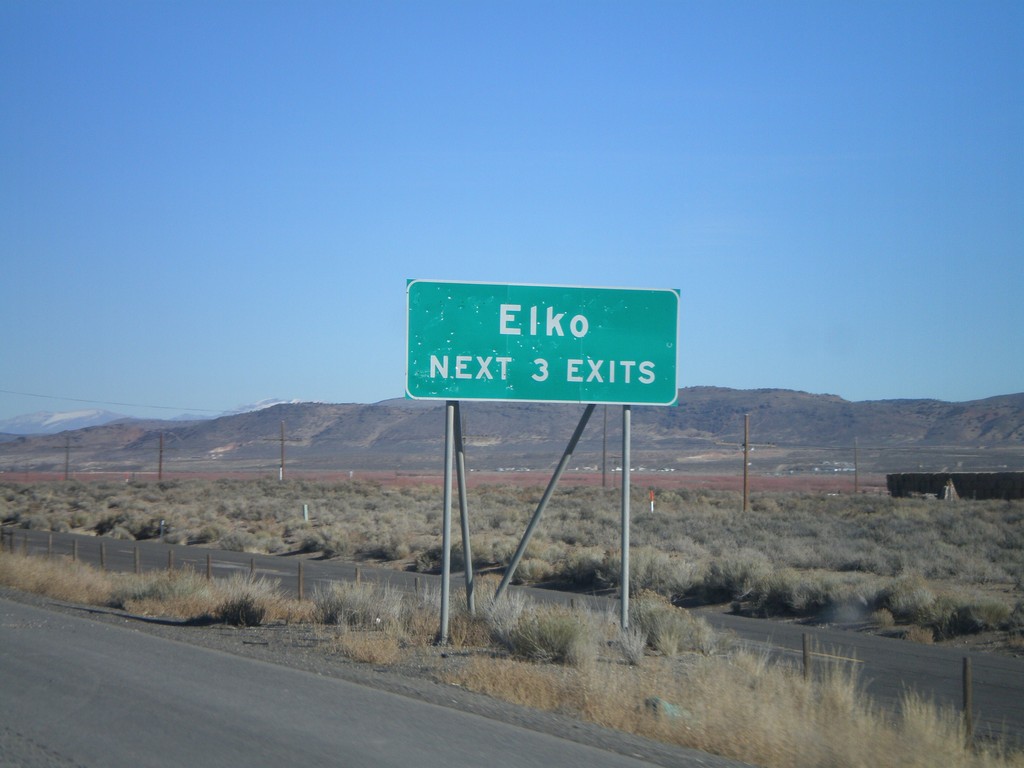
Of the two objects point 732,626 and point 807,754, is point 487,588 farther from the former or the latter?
point 807,754

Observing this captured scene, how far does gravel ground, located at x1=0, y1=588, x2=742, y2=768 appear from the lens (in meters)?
7.69

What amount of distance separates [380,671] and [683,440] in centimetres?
15965

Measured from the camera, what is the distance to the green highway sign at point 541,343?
44.5 ft

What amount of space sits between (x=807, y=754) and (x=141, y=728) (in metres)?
5.24

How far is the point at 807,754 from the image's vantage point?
766cm

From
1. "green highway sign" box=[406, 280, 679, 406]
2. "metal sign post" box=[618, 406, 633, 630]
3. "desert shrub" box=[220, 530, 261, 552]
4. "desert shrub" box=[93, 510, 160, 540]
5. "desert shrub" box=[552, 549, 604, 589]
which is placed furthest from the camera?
"desert shrub" box=[93, 510, 160, 540]

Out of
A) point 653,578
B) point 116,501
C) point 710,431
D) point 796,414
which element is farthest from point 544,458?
point 653,578

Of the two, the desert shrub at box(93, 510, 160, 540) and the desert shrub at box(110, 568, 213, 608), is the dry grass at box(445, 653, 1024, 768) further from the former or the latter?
the desert shrub at box(93, 510, 160, 540)

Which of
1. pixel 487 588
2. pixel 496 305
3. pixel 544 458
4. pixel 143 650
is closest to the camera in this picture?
pixel 143 650

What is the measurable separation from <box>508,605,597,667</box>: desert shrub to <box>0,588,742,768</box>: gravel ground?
71 centimetres

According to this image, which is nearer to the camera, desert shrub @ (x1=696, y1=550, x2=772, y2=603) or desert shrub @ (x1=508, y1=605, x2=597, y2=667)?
desert shrub @ (x1=508, y1=605, x2=597, y2=667)

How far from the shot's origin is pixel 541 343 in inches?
541

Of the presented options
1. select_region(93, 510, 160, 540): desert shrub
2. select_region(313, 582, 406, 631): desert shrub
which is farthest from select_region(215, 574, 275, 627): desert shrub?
select_region(93, 510, 160, 540): desert shrub

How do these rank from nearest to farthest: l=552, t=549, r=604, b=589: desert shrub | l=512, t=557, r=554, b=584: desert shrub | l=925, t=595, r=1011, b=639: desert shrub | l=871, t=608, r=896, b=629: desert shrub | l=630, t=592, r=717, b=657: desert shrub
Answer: l=630, t=592, r=717, b=657: desert shrub → l=925, t=595, r=1011, b=639: desert shrub → l=871, t=608, r=896, b=629: desert shrub → l=552, t=549, r=604, b=589: desert shrub → l=512, t=557, r=554, b=584: desert shrub
